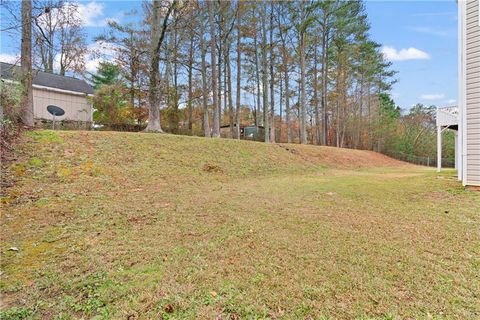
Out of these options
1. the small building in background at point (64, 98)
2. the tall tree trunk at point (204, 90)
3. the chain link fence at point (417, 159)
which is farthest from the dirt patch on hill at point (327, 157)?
the small building in background at point (64, 98)

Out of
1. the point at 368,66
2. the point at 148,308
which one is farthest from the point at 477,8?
the point at 368,66

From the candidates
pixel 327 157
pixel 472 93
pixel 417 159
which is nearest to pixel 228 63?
pixel 327 157

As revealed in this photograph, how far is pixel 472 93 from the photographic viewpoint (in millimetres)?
5953

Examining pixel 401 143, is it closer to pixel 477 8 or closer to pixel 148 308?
pixel 477 8

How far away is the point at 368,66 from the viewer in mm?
24188

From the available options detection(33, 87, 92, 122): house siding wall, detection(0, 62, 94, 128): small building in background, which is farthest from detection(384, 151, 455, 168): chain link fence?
detection(33, 87, 92, 122): house siding wall

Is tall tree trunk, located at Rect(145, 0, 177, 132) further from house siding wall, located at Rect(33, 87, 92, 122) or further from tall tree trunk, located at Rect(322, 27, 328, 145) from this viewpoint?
tall tree trunk, located at Rect(322, 27, 328, 145)

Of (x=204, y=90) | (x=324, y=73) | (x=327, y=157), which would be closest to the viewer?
(x=204, y=90)

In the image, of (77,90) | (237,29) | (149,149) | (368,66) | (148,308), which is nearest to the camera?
(148,308)

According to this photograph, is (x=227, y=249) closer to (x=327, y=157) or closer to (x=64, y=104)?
(x=327, y=157)

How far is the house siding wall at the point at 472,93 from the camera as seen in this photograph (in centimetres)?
587

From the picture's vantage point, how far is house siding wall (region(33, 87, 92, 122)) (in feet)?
43.2

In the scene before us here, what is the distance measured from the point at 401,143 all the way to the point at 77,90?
993 inches

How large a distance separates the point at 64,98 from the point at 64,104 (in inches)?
12.3
